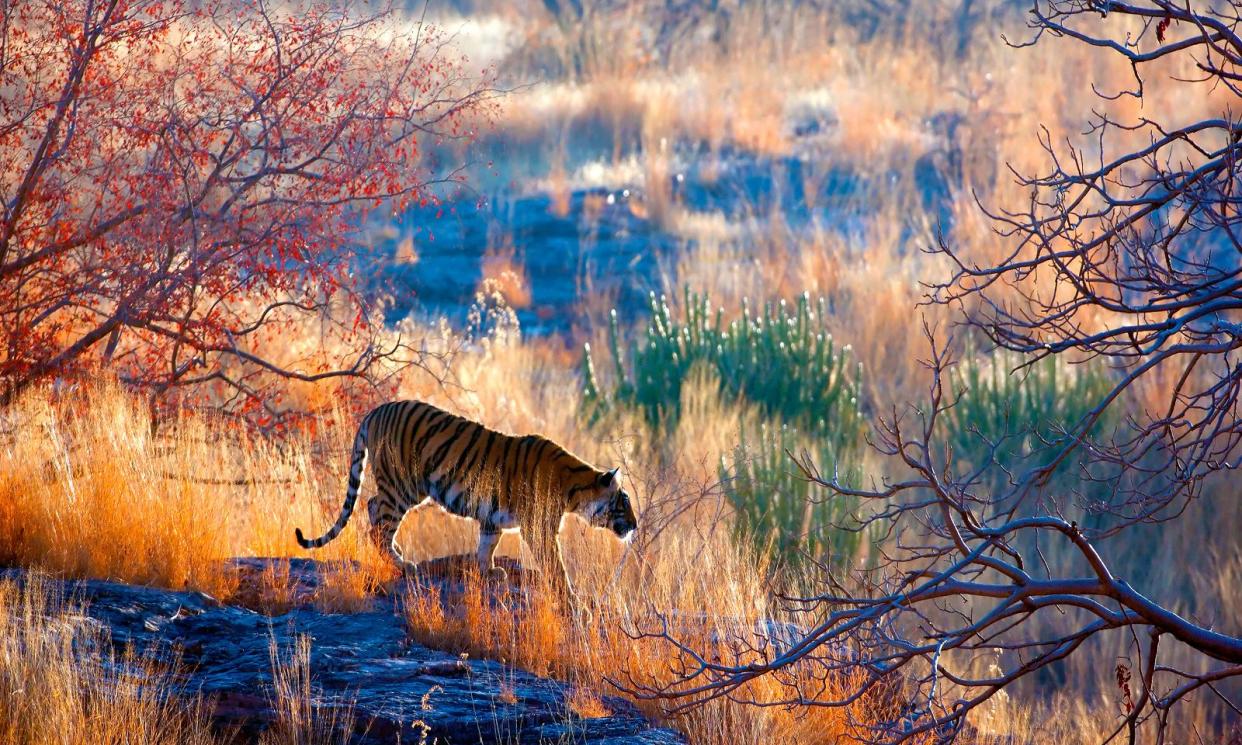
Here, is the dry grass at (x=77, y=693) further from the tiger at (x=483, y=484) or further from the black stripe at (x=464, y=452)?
the black stripe at (x=464, y=452)

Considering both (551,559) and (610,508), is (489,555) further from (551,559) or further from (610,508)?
(610,508)

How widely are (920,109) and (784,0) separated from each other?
991 cm

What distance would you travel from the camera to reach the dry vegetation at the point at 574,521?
5.33m

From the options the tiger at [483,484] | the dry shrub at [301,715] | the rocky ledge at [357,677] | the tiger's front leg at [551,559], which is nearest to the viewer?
the dry shrub at [301,715]

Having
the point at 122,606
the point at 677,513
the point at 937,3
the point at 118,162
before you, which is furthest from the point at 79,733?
the point at 937,3

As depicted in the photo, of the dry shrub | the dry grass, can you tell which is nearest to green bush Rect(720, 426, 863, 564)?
the dry shrub

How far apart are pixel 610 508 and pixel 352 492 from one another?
4.74 ft

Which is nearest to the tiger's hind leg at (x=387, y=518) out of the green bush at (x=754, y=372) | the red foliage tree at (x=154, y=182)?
the red foliage tree at (x=154, y=182)

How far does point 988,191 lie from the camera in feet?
66.8

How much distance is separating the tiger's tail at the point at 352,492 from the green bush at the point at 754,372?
17.5 ft

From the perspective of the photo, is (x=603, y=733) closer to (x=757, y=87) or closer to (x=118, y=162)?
(x=118, y=162)

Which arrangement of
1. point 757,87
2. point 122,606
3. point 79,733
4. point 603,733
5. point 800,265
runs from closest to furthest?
point 79,733 → point 603,733 → point 122,606 → point 800,265 → point 757,87

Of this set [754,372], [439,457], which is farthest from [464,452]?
[754,372]

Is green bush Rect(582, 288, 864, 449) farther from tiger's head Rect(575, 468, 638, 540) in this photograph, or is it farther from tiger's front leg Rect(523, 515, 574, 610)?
tiger's front leg Rect(523, 515, 574, 610)
